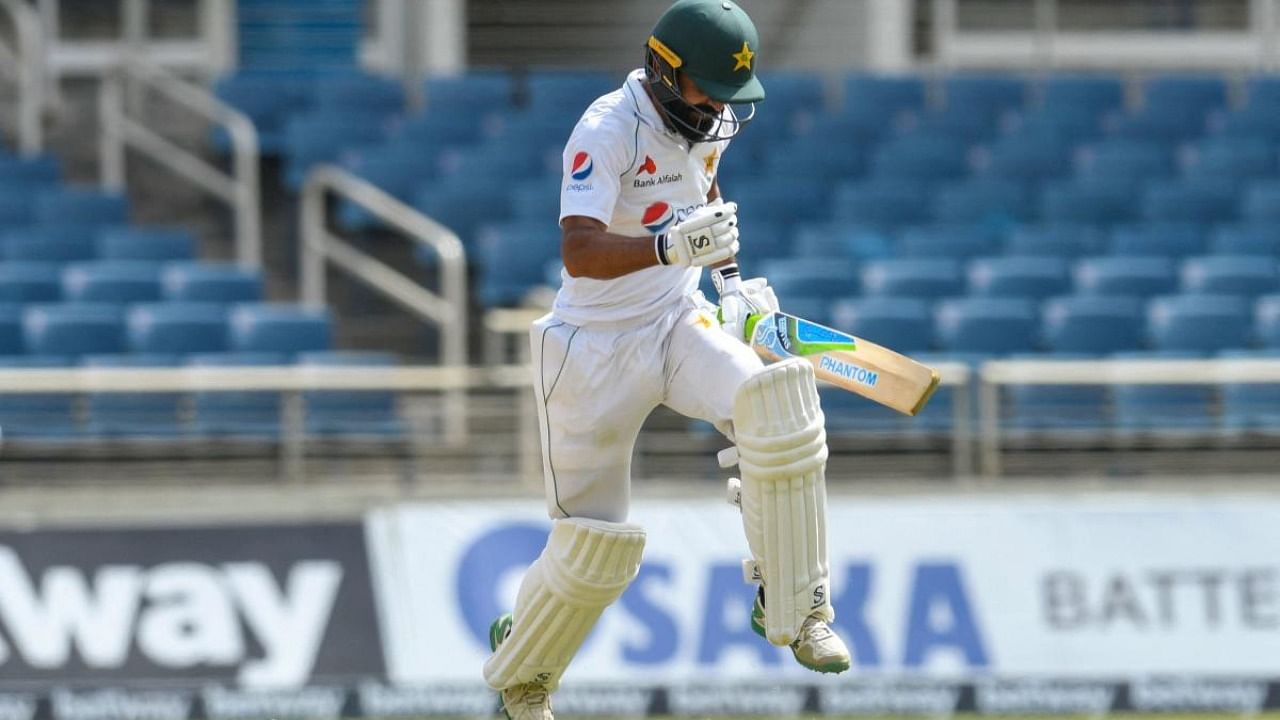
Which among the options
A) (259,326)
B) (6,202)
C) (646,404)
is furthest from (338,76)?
(646,404)

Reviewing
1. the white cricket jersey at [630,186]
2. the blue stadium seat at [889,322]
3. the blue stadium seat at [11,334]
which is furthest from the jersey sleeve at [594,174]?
the blue stadium seat at [11,334]

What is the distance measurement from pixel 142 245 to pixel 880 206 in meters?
4.40

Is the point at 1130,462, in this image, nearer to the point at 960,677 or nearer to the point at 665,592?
the point at 960,677

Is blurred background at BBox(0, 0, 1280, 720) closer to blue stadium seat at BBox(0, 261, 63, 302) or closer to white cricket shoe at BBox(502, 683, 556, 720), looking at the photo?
blue stadium seat at BBox(0, 261, 63, 302)

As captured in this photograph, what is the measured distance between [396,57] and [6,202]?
390 centimetres

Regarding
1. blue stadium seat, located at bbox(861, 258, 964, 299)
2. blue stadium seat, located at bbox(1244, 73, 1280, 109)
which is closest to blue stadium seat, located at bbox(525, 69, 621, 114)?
blue stadium seat, located at bbox(861, 258, 964, 299)

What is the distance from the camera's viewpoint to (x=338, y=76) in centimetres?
1427

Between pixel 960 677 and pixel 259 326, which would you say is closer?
pixel 960 677

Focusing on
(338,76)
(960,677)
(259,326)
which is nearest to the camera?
(960,677)

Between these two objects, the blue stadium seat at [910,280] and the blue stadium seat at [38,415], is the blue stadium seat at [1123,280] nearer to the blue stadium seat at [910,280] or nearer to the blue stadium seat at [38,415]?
the blue stadium seat at [910,280]

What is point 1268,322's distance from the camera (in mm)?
10891

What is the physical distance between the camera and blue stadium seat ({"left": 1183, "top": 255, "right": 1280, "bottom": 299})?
1140 cm

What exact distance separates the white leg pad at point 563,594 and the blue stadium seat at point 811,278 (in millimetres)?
5370

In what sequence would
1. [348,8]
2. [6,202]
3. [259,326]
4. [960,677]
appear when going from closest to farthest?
[960,677] → [259,326] → [6,202] → [348,8]
